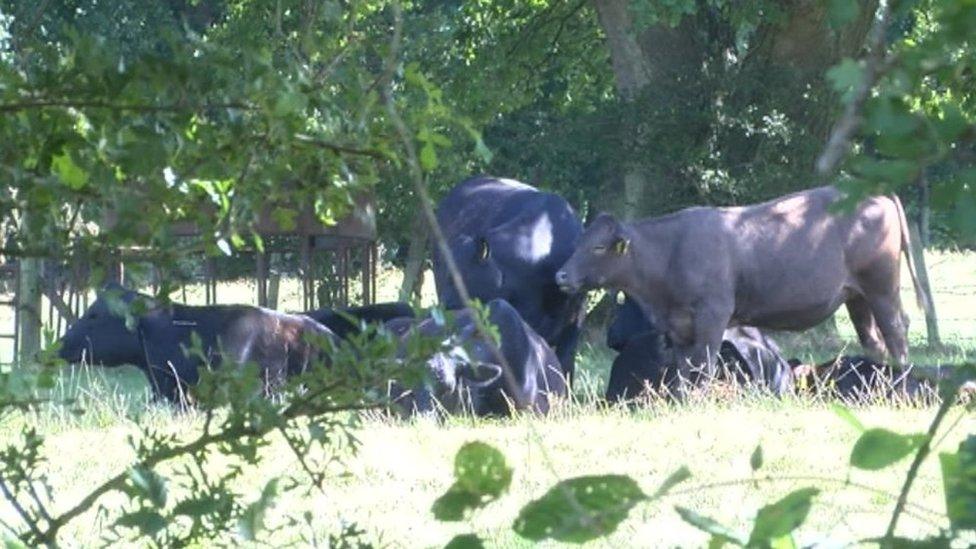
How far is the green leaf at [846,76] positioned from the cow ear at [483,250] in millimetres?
13884

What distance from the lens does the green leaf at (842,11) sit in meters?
1.55

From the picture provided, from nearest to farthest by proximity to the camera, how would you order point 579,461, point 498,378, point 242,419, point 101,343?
point 242,419 < point 579,461 < point 498,378 < point 101,343

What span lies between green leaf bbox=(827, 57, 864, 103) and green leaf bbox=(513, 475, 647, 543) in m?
0.55

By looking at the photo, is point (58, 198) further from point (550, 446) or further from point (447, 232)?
point (447, 232)

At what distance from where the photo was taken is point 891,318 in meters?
15.6

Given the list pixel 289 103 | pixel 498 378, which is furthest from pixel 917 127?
pixel 498 378

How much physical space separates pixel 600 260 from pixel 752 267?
1410mm

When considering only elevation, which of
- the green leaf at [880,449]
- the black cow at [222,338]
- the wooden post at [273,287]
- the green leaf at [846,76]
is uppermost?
the green leaf at [846,76]

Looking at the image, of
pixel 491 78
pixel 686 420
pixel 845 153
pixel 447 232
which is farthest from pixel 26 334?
pixel 845 153

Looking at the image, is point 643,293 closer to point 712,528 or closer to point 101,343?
point 101,343

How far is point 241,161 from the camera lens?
9.26 feet

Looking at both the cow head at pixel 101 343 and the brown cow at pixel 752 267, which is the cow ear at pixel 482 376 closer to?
the brown cow at pixel 752 267

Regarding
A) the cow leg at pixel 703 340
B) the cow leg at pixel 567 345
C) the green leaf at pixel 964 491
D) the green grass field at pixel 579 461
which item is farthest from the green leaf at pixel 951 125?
the cow leg at pixel 567 345

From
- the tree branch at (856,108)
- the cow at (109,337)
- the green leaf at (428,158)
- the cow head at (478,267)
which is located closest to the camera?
the tree branch at (856,108)
